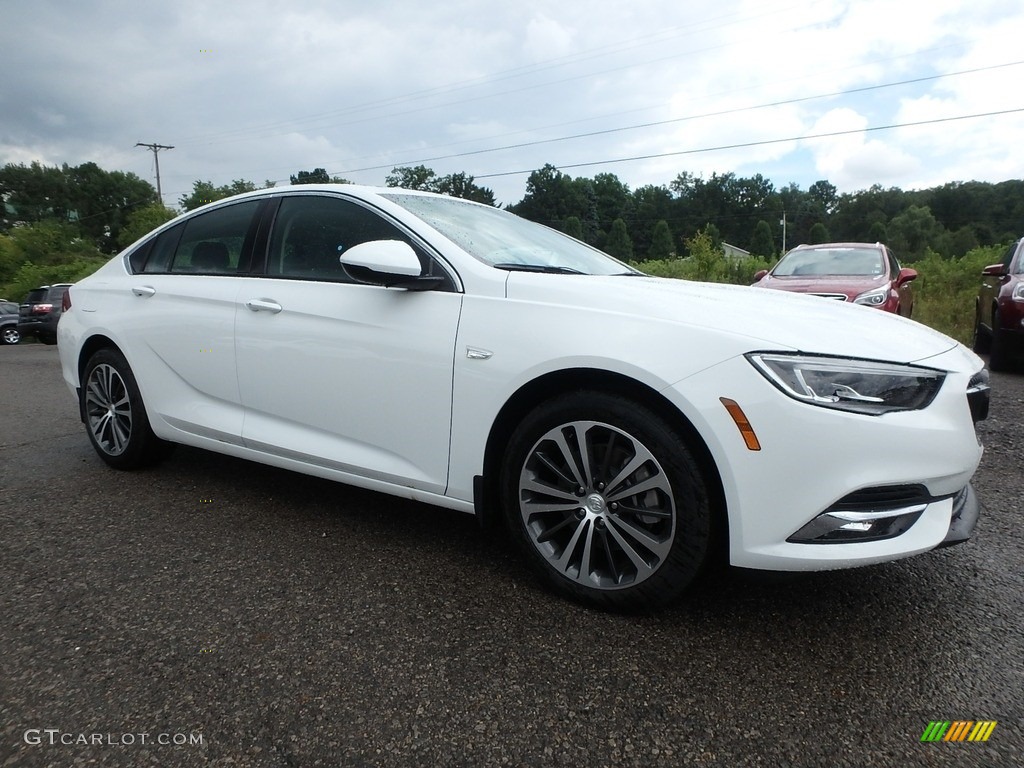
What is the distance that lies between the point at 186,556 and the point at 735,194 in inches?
3473

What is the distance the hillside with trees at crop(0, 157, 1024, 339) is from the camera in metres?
51.2

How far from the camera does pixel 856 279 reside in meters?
8.33

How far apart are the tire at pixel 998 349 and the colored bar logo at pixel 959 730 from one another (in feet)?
22.2

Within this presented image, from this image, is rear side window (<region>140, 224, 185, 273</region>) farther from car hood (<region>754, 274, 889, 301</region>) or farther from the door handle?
car hood (<region>754, 274, 889, 301</region>)

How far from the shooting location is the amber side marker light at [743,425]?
6.37 feet

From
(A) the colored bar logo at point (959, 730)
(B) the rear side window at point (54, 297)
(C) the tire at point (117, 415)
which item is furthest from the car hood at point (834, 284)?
(B) the rear side window at point (54, 297)

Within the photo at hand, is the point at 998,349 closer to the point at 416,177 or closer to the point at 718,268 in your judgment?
the point at 718,268

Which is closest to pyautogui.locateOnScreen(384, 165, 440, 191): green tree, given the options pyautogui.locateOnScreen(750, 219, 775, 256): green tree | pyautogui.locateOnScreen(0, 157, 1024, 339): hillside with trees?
pyautogui.locateOnScreen(0, 157, 1024, 339): hillside with trees

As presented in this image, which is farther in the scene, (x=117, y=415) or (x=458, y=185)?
(x=458, y=185)

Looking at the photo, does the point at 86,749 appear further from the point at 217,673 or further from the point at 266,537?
the point at 266,537

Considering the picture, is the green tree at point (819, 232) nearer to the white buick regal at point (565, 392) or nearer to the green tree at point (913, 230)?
the green tree at point (913, 230)

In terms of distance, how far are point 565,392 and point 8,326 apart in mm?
22045

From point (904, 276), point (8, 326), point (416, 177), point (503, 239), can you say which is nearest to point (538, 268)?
point (503, 239)

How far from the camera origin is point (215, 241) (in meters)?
3.45
